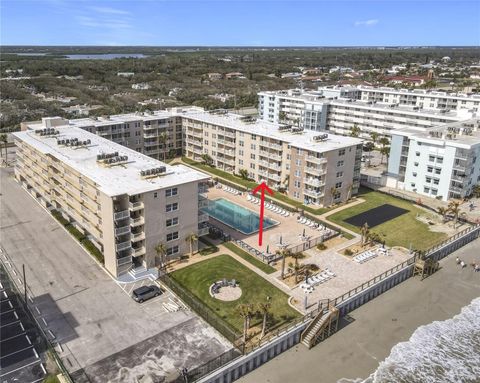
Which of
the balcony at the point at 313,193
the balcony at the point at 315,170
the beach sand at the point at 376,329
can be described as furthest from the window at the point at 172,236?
the balcony at the point at 315,170

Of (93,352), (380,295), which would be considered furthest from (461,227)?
(93,352)

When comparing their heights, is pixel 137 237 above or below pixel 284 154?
below

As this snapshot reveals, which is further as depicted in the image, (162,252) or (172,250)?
(172,250)

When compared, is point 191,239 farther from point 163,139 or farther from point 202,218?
point 163,139

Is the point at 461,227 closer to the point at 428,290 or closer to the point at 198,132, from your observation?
the point at 428,290

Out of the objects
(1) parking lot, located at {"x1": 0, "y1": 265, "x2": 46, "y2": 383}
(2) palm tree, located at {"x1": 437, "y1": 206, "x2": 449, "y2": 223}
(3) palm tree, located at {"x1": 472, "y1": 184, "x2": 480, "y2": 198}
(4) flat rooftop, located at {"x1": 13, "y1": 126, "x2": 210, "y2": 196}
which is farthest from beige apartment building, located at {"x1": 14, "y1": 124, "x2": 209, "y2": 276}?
(3) palm tree, located at {"x1": 472, "y1": 184, "x2": 480, "y2": 198}

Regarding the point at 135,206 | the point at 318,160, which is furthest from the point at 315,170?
the point at 135,206
